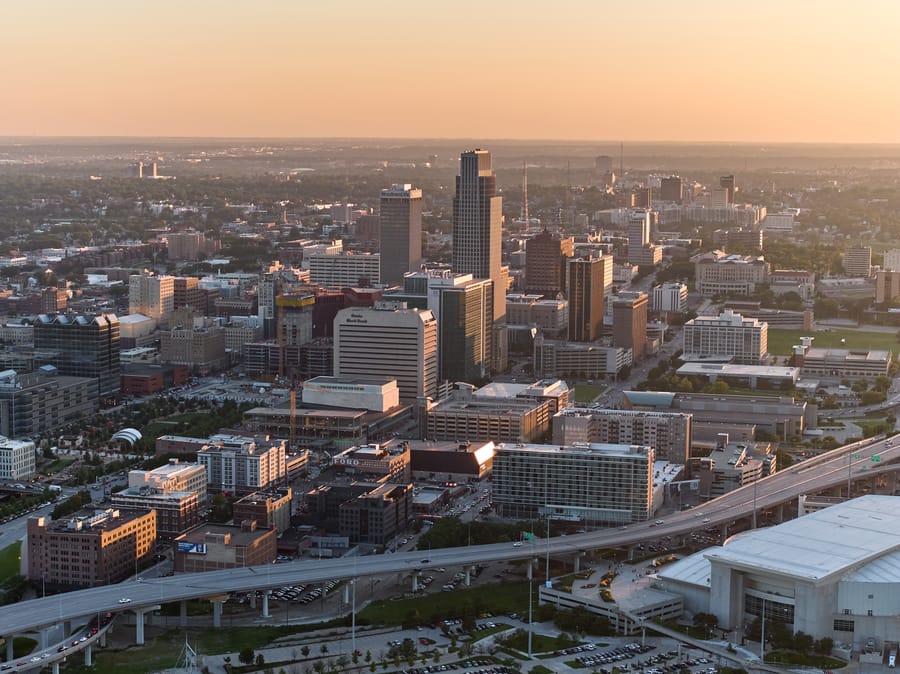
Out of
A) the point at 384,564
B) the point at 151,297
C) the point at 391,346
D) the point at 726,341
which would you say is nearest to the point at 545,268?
the point at 726,341

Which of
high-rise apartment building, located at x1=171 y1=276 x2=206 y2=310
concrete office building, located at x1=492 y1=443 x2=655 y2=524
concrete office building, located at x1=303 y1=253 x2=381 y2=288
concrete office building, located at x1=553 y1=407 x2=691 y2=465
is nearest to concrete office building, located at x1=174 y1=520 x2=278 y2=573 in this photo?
concrete office building, located at x1=492 y1=443 x2=655 y2=524

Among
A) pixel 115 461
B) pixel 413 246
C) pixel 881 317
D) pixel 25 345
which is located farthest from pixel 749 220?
pixel 115 461

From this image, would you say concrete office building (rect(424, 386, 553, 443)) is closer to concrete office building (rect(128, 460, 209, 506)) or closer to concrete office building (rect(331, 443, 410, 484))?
concrete office building (rect(331, 443, 410, 484))

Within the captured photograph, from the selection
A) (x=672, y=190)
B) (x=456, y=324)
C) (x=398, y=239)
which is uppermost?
(x=398, y=239)

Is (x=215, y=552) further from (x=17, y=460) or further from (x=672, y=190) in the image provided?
(x=672, y=190)

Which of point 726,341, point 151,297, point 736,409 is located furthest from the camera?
point 151,297

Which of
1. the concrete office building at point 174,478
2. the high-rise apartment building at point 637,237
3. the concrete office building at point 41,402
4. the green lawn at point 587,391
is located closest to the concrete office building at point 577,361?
the green lawn at point 587,391
